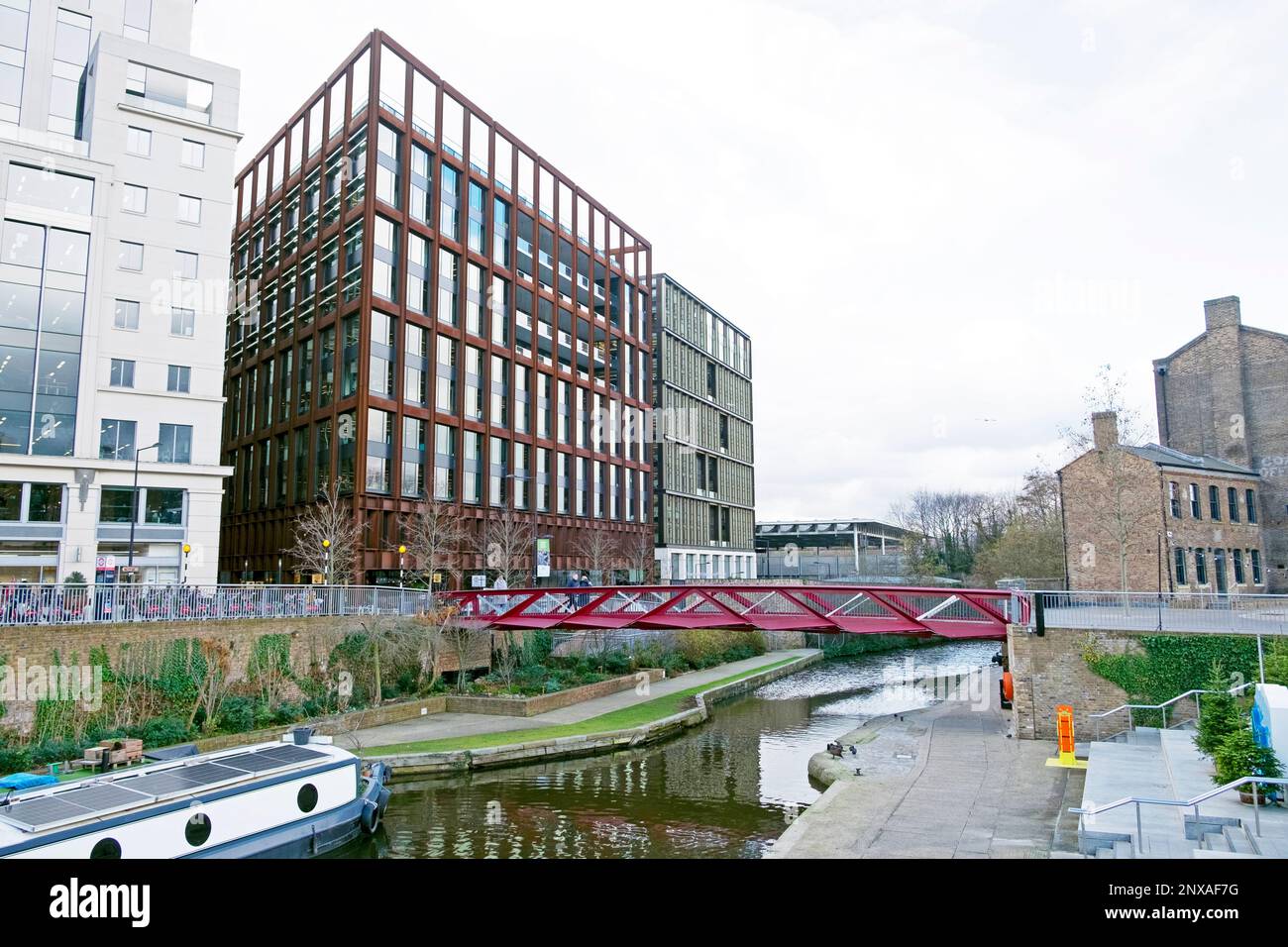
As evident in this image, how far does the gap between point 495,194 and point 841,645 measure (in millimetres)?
37306

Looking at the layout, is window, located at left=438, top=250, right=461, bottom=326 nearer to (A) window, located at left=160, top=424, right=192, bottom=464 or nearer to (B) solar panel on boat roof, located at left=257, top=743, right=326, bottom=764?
(A) window, located at left=160, top=424, right=192, bottom=464

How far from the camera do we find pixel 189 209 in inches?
1400

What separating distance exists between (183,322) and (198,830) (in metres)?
27.9

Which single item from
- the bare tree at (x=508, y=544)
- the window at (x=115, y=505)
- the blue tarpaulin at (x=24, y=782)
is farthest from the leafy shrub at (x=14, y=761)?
the bare tree at (x=508, y=544)

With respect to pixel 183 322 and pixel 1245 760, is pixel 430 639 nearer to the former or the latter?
pixel 183 322

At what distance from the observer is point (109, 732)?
2047cm

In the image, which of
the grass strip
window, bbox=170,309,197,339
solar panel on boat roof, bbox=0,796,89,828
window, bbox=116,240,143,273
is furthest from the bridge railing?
window, bbox=116,240,143,273

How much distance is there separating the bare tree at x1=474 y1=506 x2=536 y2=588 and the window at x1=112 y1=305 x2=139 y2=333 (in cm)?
1909

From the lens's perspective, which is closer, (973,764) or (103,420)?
(973,764)

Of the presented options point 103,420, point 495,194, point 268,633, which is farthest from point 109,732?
point 495,194

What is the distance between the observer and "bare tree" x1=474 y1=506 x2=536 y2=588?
45344mm

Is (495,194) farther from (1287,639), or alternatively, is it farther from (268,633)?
(1287,639)

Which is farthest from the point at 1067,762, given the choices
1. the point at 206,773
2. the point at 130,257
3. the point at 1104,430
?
the point at 130,257
